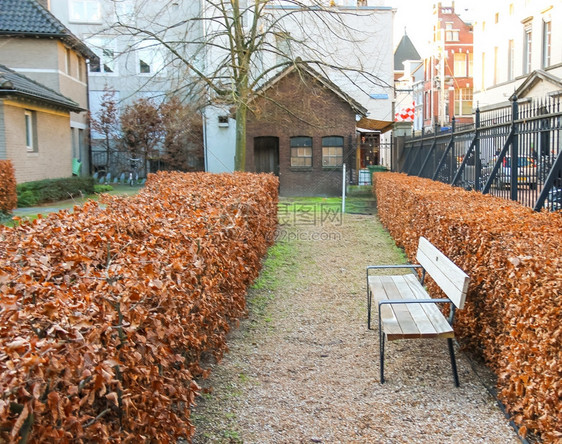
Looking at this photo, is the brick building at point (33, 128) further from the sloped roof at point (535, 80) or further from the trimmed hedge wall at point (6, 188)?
the sloped roof at point (535, 80)

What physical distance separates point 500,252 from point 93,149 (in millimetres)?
32995

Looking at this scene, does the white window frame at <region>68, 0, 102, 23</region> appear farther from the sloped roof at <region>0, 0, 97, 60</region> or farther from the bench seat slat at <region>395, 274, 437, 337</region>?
the bench seat slat at <region>395, 274, 437, 337</region>

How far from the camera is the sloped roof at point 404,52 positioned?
81.1 meters

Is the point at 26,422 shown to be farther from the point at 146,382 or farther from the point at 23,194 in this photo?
the point at 23,194

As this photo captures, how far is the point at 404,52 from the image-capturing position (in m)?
81.4

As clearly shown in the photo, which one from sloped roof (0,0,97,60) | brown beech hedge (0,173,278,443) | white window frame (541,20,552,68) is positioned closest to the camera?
brown beech hedge (0,173,278,443)

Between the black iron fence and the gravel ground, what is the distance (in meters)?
2.91

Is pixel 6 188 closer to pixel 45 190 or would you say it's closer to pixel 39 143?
pixel 45 190

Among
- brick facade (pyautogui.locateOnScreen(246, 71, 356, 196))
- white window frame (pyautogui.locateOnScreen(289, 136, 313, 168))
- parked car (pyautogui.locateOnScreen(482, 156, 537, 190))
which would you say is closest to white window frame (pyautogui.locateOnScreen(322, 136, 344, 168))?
brick facade (pyautogui.locateOnScreen(246, 71, 356, 196))

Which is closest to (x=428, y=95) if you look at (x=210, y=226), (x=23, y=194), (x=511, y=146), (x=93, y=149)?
(x=93, y=149)

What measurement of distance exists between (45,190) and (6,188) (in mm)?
3659

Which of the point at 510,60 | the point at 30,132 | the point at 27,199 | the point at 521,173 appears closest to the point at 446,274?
the point at 521,173

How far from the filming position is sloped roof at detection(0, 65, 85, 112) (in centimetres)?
1833

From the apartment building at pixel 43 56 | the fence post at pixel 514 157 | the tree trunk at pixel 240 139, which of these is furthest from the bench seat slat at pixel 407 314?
the apartment building at pixel 43 56
